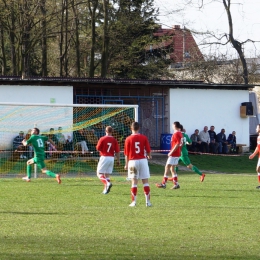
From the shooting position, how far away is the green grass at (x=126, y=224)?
347 inches

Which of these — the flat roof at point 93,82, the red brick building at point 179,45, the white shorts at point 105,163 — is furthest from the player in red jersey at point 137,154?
the red brick building at point 179,45

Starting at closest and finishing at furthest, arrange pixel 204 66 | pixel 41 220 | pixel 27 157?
pixel 41 220 → pixel 27 157 → pixel 204 66

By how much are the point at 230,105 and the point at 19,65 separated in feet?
45.8

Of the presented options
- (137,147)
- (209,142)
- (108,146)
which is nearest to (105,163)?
(108,146)

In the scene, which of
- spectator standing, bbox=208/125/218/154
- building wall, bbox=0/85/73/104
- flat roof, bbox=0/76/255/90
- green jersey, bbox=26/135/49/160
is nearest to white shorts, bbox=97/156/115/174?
green jersey, bbox=26/135/49/160

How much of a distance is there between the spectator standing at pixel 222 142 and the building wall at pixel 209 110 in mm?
1154

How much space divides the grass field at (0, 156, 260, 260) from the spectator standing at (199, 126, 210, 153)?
553 inches

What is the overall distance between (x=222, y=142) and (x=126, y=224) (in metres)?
22.7

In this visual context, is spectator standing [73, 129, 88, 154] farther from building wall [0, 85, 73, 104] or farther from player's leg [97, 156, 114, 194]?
player's leg [97, 156, 114, 194]

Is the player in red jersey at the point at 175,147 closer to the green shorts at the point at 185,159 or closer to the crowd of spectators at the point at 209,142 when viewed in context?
the green shorts at the point at 185,159

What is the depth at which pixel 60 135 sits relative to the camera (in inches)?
1001

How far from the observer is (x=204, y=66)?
48.7 metres

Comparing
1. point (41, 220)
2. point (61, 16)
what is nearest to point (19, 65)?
point (61, 16)

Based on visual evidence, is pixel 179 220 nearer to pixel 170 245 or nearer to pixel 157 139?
pixel 170 245
